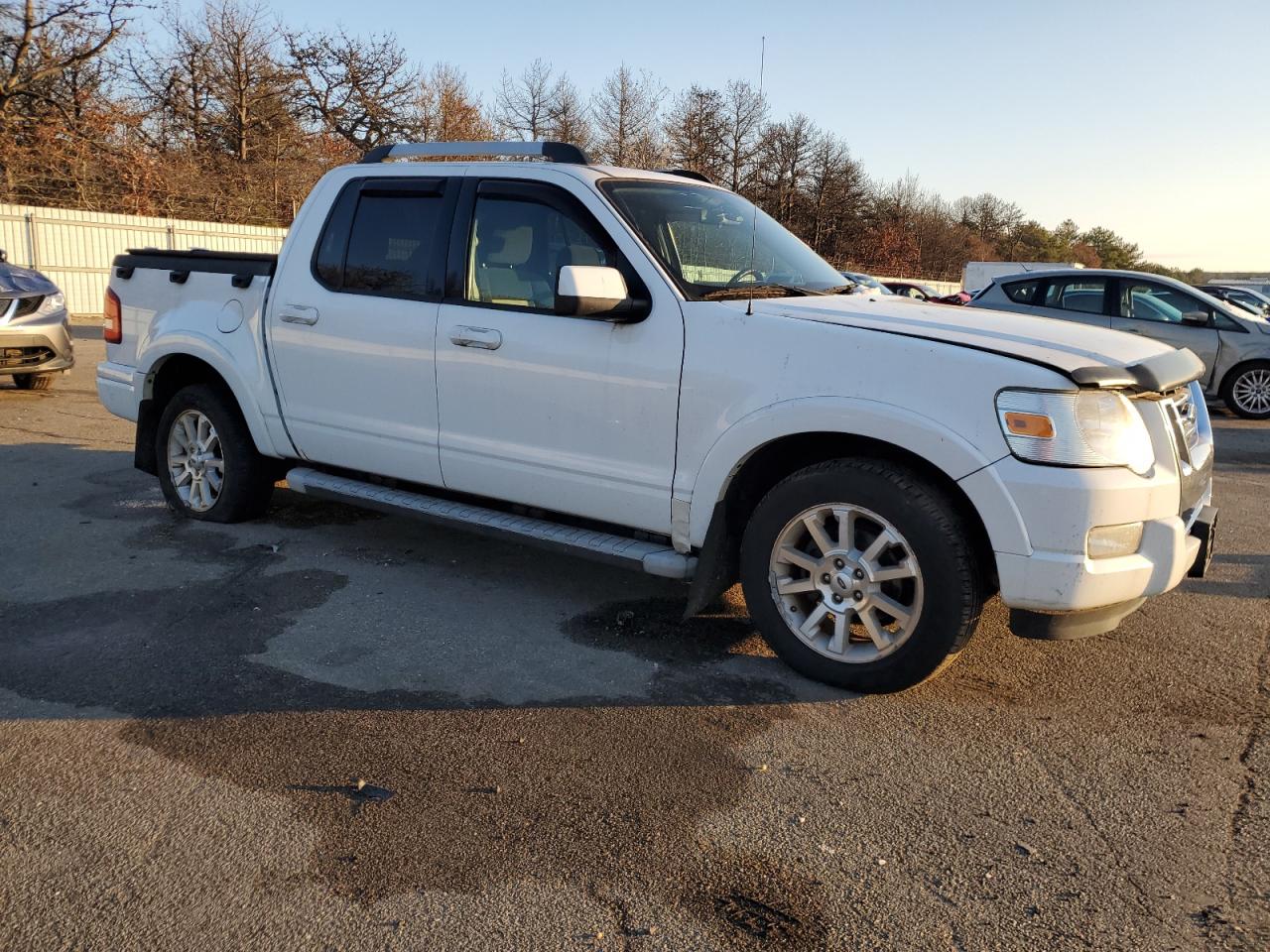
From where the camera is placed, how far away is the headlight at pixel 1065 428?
11.1 ft

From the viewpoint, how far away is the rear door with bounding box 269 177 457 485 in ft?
16.1

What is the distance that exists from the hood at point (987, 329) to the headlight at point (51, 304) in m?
9.02

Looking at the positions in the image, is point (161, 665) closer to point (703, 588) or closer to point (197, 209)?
point (703, 588)

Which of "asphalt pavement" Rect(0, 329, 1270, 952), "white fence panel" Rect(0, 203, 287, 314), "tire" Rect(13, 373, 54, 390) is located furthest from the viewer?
"white fence panel" Rect(0, 203, 287, 314)

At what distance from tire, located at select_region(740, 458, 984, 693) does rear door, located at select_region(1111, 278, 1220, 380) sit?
9.24m

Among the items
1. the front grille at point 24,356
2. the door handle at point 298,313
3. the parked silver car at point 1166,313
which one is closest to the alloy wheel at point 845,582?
the door handle at point 298,313

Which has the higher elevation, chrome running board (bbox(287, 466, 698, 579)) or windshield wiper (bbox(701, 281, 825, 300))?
windshield wiper (bbox(701, 281, 825, 300))

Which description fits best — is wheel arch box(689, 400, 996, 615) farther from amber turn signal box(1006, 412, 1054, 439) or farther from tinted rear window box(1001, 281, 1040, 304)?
tinted rear window box(1001, 281, 1040, 304)

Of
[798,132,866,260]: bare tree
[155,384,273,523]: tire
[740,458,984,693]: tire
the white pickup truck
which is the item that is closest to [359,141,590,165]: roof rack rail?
the white pickup truck

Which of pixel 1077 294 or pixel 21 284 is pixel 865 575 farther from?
pixel 21 284

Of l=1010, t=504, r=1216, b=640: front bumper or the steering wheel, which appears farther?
the steering wheel

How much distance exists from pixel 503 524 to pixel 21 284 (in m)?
8.36

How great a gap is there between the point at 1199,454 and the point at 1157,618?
3.57ft

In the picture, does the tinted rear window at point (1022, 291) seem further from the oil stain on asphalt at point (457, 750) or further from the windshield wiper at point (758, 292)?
the oil stain on asphalt at point (457, 750)
